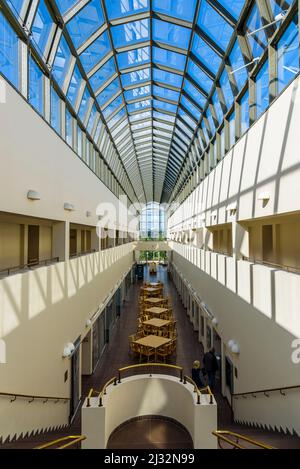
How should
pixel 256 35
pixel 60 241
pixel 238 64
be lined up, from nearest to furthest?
pixel 256 35
pixel 60 241
pixel 238 64

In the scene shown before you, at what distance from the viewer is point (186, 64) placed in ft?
33.6

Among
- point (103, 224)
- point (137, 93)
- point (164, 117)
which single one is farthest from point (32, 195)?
point (164, 117)

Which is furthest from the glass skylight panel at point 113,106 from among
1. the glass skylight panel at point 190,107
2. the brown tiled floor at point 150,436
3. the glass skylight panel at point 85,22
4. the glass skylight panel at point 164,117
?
the brown tiled floor at point 150,436

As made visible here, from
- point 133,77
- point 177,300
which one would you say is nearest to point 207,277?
point 133,77

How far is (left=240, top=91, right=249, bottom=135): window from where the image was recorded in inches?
276

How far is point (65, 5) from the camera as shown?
6.24 m

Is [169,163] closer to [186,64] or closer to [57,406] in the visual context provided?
[186,64]

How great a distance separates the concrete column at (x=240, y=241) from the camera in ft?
22.5

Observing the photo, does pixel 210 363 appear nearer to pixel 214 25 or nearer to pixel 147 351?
pixel 147 351

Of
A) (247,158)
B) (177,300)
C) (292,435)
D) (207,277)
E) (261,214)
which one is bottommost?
(177,300)

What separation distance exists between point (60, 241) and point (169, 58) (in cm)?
787

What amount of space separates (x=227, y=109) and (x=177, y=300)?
15243 mm
